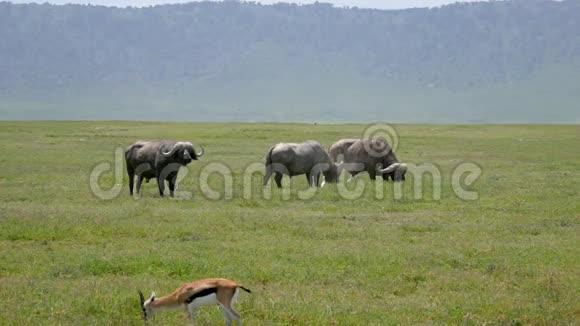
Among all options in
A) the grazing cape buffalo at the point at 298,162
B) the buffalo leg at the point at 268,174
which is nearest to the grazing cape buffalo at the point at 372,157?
the grazing cape buffalo at the point at 298,162

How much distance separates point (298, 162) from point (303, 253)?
39.1ft

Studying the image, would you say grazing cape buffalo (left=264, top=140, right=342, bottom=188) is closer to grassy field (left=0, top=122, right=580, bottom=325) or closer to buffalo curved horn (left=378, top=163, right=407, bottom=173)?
grassy field (left=0, top=122, right=580, bottom=325)

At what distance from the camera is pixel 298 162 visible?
2611cm

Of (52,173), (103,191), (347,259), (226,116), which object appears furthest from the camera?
(226,116)

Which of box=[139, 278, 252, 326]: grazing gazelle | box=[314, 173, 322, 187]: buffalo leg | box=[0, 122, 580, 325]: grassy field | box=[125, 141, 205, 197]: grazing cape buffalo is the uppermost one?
box=[125, 141, 205, 197]: grazing cape buffalo

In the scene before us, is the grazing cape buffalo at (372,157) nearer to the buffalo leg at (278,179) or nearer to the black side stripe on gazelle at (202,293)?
the buffalo leg at (278,179)

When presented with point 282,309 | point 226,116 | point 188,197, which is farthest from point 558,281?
point 226,116

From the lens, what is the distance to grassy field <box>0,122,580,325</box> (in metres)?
10.6

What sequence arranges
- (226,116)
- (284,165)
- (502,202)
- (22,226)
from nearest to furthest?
(22,226) → (502,202) → (284,165) → (226,116)

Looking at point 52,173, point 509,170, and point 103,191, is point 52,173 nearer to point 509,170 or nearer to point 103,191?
point 103,191

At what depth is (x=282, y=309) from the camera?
1050 cm

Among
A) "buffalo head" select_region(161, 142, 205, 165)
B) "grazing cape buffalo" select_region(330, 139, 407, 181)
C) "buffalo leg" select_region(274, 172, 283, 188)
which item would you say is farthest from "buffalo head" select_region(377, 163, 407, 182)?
"buffalo head" select_region(161, 142, 205, 165)

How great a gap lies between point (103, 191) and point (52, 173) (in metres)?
6.50

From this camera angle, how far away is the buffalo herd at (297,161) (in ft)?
75.4
